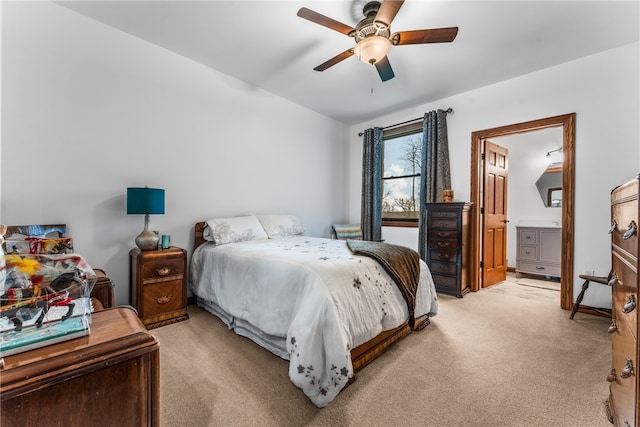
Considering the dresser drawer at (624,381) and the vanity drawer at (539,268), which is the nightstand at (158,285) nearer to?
the dresser drawer at (624,381)

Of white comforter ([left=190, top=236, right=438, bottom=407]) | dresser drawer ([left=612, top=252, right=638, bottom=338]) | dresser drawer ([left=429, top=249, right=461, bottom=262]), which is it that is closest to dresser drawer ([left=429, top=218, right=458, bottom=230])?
dresser drawer ([left=429, top=249, right=461, bottom=262])

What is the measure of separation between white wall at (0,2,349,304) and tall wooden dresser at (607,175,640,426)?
11.0ft

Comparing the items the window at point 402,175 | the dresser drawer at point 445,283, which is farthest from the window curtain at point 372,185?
the dresser drawer at point 445,283

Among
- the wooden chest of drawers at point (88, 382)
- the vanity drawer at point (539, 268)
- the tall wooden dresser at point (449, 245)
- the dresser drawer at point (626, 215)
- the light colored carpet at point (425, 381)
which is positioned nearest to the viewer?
the wooden chest of drawers at point (88, 382)

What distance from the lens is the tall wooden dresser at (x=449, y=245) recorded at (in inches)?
138

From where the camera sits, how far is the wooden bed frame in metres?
1.82

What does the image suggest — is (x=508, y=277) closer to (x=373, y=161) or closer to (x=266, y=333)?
(x=373, y=161)

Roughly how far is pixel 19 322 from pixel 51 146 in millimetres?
2396

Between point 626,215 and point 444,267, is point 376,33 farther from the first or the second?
point 444,267

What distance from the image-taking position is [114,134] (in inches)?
102

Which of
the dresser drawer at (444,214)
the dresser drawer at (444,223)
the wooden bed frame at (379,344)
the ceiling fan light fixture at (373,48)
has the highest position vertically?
the ceiling fan light fixture at (373,48)

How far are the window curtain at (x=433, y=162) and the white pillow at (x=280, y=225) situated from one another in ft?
6.09

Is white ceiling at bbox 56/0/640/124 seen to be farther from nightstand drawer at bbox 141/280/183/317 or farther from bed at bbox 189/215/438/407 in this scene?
nightstand drawer at bbox 141/280/183/317

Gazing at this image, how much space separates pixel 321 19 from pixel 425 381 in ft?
8.40
